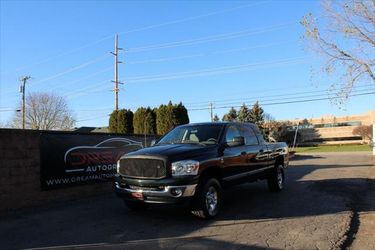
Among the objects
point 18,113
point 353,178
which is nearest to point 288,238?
point 353,178

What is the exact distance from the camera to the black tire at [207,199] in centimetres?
866

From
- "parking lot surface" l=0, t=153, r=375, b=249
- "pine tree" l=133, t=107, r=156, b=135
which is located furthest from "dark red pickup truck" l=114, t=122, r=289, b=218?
"pine tree" l=133, t=107, r=156, b=135

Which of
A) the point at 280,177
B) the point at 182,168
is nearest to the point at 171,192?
the point at 182,168

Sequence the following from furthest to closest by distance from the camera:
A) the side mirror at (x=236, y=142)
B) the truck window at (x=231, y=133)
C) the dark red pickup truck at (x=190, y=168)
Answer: the truck window at (x=231, y=133), the side mirror at (x=236, y=142), the dark red pickup truck at (x=190, y=168)

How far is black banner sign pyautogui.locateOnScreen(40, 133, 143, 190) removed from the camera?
11.5m

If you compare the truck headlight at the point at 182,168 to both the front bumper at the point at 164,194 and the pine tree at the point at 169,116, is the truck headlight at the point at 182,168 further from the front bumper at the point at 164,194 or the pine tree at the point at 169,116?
the pine tree at the point at 169,116

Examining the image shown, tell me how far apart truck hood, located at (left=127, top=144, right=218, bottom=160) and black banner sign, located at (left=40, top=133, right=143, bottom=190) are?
341 centimetres

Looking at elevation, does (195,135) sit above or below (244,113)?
below

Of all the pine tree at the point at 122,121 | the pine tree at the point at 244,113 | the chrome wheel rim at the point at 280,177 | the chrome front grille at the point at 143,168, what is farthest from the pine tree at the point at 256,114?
the chrome front grille at the point at 143,168

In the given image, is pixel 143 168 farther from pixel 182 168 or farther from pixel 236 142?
pixel 236 142

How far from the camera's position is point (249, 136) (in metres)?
11.5

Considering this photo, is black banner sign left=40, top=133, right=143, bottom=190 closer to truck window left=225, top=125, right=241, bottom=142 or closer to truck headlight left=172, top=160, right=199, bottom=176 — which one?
truck headlight left=172, top=160, right=199, bottom=176

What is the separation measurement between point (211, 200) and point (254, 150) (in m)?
2.74

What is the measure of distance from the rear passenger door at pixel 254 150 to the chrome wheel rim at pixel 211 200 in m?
2.07
